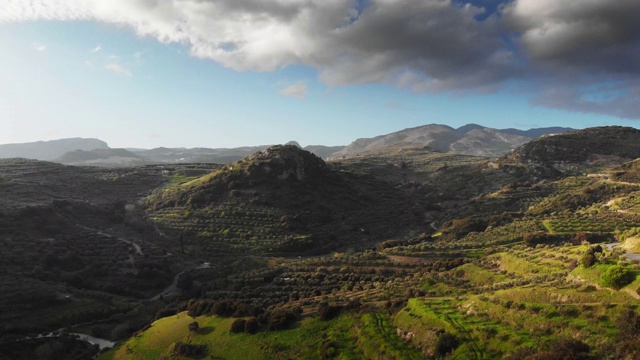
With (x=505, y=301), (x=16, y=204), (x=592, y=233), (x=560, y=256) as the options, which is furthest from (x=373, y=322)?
(x=16, y=204)

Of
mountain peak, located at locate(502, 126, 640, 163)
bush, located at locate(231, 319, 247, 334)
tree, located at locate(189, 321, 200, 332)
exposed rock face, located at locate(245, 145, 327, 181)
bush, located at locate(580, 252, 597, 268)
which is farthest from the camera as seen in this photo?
mountain peak, located at locate(502, 126, 640, 163)

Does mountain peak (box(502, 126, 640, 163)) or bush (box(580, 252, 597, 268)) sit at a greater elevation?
mountain peak (box(502, 126, 640, 163))

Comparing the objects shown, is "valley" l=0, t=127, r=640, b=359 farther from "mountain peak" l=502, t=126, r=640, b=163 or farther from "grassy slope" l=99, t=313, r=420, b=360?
"mountain peak" l=502, t=126, r=640, b=163

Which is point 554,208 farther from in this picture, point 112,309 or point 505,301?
point 112,309

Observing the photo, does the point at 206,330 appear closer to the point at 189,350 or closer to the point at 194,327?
the point at 194,327

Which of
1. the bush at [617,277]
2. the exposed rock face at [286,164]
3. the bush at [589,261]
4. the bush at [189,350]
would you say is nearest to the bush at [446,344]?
the bush at [617,277]

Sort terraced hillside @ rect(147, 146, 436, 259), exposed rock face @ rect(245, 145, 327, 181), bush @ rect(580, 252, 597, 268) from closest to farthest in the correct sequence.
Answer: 1. bush @ rect(580, 252, 597, 268)
2. terraced hillside @ rect(147, 146, 436, 259)
3. exposed rock face @ rect(245, 145, 327, 181)

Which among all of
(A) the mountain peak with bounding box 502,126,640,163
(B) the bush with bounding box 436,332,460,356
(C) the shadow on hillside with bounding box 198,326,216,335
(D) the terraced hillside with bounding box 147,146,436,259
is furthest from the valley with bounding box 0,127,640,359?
(A) the mountain peak with bounding box 502,126,640,163
